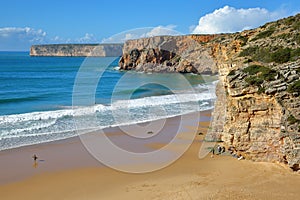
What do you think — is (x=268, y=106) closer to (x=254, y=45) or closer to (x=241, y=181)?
(x=241, y=181)

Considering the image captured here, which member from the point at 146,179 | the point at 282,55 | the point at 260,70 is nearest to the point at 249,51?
the point at 282,55

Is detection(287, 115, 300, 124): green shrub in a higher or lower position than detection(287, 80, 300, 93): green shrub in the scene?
lower

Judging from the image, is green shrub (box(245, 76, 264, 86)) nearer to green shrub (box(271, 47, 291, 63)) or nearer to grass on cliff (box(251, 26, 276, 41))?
green shrub (box(271, 47, 291, 63))

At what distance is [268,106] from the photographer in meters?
11.9

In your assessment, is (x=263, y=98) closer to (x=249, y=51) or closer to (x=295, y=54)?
(x=295, y=54)

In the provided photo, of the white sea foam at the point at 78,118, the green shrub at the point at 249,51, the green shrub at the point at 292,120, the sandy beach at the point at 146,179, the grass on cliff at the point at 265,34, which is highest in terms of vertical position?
the grass on cliff at the point at 265,34

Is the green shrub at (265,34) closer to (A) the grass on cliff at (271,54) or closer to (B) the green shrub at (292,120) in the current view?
(A) the grass on cliff at (271,54)

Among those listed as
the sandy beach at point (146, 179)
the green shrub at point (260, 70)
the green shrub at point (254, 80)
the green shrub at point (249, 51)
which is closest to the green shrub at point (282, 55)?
the green shrub at point (260, 70)

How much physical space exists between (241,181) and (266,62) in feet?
17.6

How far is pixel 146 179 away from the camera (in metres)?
11.8

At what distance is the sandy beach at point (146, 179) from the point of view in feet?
33.6

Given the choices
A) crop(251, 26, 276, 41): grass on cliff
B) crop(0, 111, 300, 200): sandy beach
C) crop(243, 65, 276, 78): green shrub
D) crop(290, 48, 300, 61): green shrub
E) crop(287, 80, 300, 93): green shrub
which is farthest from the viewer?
crop(251, 26, 276, 41): grass on cliff

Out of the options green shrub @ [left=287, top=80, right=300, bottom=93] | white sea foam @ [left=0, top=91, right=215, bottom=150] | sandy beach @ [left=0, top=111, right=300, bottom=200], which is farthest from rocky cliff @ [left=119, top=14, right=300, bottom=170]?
white sea foam @ [left=0, top=91, right=215, bottom=150]

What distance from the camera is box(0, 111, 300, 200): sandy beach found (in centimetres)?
1023
